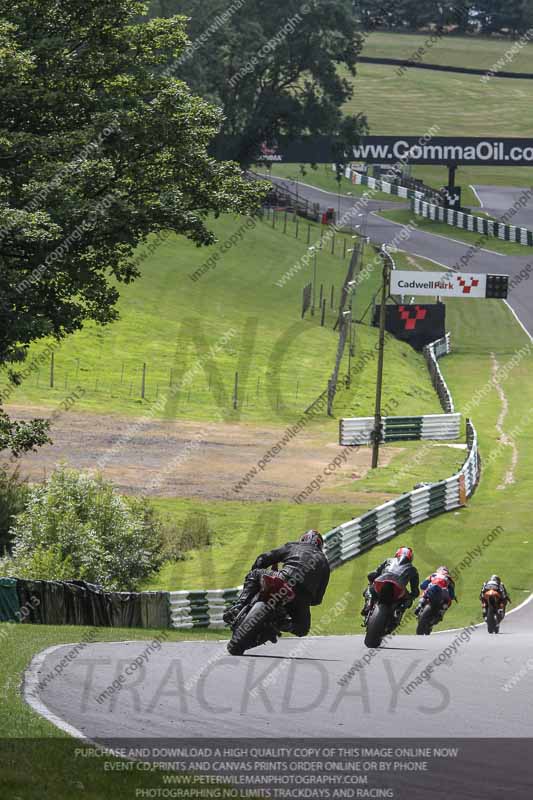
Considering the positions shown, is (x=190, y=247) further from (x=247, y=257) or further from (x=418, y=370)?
(x=418, y=370)

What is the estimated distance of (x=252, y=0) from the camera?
Answer: 296 feet

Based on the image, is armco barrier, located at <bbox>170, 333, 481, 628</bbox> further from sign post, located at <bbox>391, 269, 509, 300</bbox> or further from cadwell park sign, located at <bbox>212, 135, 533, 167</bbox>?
cadwell park sign, located at <bbox>212, 135, 533, 167</bbox>

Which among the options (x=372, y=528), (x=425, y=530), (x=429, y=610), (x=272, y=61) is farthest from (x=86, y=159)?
(x=272, y=61)

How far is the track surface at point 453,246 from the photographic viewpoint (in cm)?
7988

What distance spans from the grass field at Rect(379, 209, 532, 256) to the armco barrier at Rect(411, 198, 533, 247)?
1.53 feet

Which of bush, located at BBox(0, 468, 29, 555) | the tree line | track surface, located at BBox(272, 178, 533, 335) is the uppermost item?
the tree line

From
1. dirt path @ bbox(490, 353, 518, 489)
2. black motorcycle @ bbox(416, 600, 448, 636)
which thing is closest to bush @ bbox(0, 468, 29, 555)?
black motorcycle @ bbox(416, 600, 448, 636)

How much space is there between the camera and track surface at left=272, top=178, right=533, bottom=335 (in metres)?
79.9

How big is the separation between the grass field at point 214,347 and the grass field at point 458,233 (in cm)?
1391

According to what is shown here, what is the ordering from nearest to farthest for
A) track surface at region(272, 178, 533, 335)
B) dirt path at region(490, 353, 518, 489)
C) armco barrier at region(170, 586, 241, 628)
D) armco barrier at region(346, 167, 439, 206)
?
armco barrier at region(170, 586, 241, 628) < dirt path at region(490, 353, 518, 489) < track surface at region(272, 178, 533, 335) < armco barrier at region(346, 167, 439, 206)

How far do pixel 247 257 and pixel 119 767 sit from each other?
74.2m

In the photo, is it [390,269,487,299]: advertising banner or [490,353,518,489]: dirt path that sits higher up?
[390,269,487,299]: advertising banner

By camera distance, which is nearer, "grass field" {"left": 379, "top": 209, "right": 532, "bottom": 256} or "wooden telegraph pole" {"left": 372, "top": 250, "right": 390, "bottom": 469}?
"wooden telegraph pole" {"left": 372, "top": 250, "right": 390, "bottom": 469}

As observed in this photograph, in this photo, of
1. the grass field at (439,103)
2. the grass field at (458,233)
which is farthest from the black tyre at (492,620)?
the grass field at (439,103)
